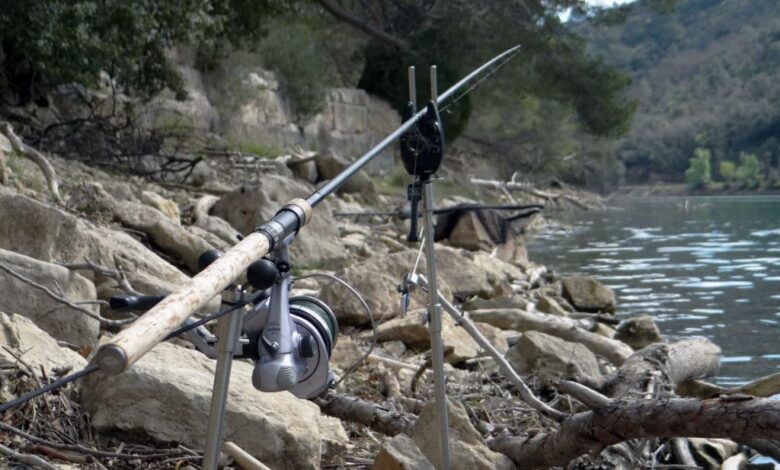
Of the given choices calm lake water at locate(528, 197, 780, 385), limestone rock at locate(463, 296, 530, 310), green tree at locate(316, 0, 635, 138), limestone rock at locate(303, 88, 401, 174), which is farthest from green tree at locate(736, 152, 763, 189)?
limestone rock at locate(463, 296, 530, 310)

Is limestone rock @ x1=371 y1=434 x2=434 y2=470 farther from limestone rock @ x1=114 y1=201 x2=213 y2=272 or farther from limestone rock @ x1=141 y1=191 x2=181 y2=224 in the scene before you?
limestone rock @ x1=141 y1=191 x2=181 y2=224

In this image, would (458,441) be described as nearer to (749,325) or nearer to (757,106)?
(749,325)

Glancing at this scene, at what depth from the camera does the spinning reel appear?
6.28 feet

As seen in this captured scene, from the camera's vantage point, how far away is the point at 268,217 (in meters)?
9.08

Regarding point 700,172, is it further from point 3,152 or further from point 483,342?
point 483,342

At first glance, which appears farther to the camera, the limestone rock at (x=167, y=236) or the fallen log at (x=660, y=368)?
the limestone rock at (x=167, y=236)

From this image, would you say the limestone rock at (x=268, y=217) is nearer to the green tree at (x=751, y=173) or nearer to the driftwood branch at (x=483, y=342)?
the driftwood branch at (x=483, y=342)

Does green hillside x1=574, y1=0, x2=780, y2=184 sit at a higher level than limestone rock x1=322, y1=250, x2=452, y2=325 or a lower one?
higher

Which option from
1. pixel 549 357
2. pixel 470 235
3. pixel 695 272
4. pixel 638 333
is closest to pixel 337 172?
pixel 470 235

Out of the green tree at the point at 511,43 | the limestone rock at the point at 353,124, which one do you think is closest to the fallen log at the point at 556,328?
the green tree at the point at 511,43

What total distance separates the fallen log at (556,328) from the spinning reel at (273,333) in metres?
4.70

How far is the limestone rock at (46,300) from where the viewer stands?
Result: 406 cm

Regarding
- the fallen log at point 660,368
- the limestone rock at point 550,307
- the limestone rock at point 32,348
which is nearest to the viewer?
the limestone rock at point 32,348

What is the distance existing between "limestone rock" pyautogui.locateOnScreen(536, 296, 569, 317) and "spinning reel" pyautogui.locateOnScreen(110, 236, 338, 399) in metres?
6.84
